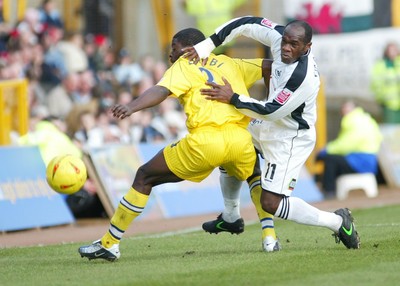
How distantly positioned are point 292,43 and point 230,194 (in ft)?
5.63

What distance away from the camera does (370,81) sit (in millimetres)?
22125

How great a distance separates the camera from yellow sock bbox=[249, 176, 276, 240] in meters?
10.1

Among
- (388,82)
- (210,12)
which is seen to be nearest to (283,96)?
(388,82)

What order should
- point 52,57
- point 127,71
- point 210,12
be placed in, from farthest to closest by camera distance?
point 210,12, point 127,71, point 52,57

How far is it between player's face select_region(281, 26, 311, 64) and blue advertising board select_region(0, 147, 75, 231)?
5.68m

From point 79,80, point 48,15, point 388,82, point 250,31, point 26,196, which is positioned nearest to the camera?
point 250,31

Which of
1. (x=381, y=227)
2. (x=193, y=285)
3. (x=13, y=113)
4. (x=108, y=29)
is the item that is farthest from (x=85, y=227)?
(x=108, y=29)

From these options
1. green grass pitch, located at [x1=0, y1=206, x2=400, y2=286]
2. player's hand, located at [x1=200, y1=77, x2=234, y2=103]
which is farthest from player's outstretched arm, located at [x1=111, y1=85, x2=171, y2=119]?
green grass pitch, located at [x1=0, y1=206, x2=400, y2=286]

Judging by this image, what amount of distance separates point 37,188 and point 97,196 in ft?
4.00

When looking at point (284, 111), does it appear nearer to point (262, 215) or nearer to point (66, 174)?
point (262, 215)

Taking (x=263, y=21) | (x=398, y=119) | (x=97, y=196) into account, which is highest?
(x=263, y=21)

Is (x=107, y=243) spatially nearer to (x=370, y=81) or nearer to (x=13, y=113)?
(x=13, y=113)

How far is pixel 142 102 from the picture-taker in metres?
9.17

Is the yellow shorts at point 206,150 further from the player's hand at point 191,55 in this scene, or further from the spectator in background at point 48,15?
the spectator in background at point 48,15
